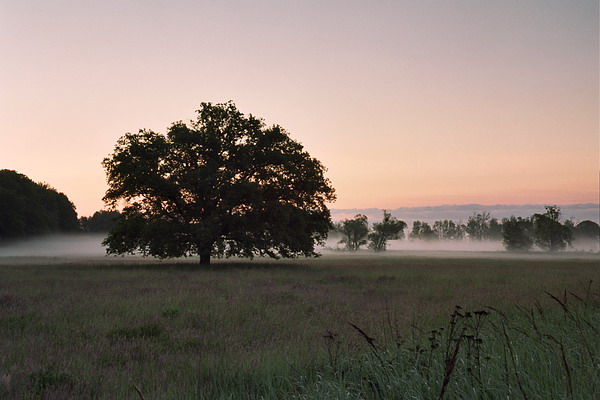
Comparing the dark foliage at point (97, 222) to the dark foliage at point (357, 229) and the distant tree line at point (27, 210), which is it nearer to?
the distant tree line at point (27, 210)

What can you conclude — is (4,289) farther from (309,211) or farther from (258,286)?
(309,211)

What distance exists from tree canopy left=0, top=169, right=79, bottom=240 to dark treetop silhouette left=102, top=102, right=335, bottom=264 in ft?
156

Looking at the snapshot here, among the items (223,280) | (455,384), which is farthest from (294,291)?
(455,384)

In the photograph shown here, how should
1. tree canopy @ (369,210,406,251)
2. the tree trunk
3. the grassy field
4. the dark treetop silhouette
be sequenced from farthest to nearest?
tree canopy @ (369,210,406,251), the tree trunk, the dark treetop silhouette, the grassy field

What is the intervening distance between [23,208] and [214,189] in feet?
187

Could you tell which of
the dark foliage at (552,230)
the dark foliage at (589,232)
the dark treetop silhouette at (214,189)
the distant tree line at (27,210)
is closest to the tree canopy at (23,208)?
the distant tree line at (27,210)

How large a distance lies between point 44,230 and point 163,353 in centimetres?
8918

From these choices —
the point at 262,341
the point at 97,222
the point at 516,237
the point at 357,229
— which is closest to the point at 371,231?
the point at 357,229

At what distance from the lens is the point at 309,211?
38719 millimetres

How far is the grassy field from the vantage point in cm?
564

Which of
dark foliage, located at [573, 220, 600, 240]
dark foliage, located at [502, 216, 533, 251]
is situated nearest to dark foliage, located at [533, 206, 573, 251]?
dark foliage, located at [502, 216, 533, 251]

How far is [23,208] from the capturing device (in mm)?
74750

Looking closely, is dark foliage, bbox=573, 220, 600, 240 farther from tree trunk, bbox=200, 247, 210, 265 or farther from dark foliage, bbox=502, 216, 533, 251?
tree trunk, bbox=200, 247, 210, 265

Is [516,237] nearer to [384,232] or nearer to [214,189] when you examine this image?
[384,232]
